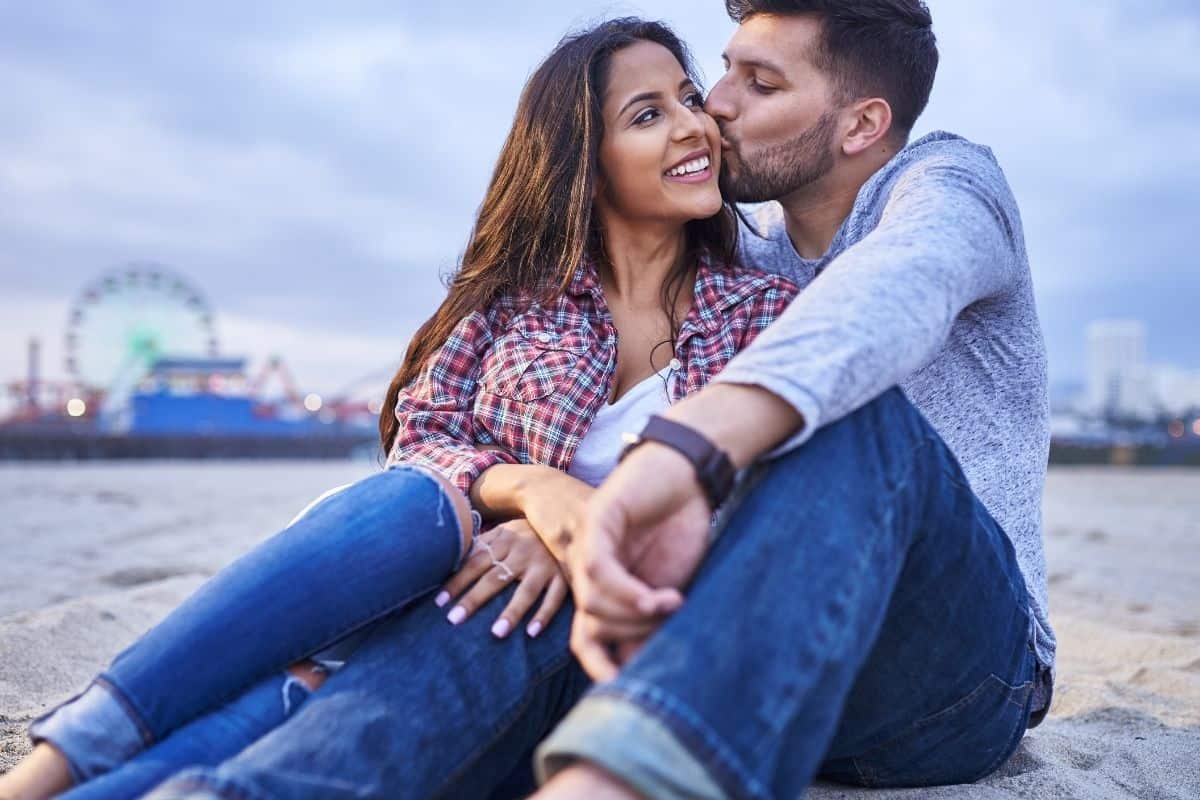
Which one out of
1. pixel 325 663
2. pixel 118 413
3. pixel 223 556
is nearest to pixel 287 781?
pixel 325 663

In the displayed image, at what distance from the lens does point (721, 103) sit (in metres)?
2.30

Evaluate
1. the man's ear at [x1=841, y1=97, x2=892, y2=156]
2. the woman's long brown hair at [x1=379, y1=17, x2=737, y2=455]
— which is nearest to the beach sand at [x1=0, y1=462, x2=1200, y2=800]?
the woman's long brown hair at [x1=379, y1=17, x2=737, y2=455]

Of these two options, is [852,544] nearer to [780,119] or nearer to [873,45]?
[780,119]

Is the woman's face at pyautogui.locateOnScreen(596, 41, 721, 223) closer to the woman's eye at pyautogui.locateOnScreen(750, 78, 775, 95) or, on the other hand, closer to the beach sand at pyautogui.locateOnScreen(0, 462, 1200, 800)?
the woman's eye at pyautogui.locateOnScreen(750, 78, 775, 95)

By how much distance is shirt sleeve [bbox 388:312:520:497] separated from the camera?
1874 millimetres

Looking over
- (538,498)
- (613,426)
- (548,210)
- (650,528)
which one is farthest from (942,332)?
(548,210)

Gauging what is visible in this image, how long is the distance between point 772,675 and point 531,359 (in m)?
1.07

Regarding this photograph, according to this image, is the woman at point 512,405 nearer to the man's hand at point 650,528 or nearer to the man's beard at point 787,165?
the man's beard at point 787,165

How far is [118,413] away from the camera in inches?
1406

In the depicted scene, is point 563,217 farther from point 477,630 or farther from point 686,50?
point 477,630

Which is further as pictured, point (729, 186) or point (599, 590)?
point (729, 186)

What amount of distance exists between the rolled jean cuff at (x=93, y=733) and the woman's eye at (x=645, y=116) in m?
1.53

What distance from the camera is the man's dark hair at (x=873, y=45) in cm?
225

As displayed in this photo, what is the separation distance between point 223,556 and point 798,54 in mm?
4237
